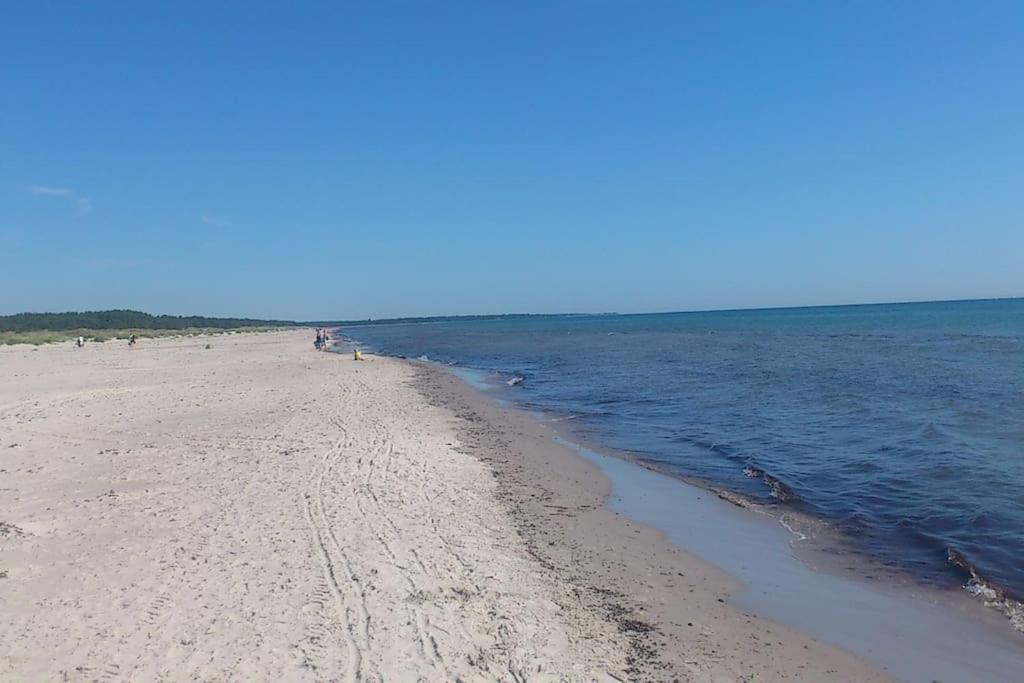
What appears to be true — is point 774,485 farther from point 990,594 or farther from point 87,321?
point 87,321

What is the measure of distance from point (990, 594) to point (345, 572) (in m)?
7.40

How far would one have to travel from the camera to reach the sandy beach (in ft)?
18.0

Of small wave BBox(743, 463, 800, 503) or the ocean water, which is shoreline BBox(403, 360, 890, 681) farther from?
small wave BBox(743, 463, 800, 503)

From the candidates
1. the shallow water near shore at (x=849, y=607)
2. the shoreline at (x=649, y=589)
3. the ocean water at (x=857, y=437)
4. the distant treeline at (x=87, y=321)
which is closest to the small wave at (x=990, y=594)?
the ocean water at (x=857, y=437)

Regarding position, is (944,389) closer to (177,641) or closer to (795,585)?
(795,585)

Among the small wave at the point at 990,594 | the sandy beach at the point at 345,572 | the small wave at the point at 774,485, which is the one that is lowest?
the small wave at the point at 990,594

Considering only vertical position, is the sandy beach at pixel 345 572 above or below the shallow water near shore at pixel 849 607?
above

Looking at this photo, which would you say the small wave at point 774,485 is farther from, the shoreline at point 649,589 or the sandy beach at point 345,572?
the sandy beach at point 345,572

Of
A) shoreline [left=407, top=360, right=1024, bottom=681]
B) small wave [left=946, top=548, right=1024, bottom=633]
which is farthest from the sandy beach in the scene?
small wave [left=946, top=548, right=1024, bottom=633]

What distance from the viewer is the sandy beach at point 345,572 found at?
5.48 m

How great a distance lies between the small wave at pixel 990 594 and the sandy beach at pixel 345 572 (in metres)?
2.38

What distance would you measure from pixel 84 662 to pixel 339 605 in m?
2.10

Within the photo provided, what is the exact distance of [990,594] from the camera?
7398 mm

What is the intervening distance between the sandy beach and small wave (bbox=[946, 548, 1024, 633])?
2.38 m
